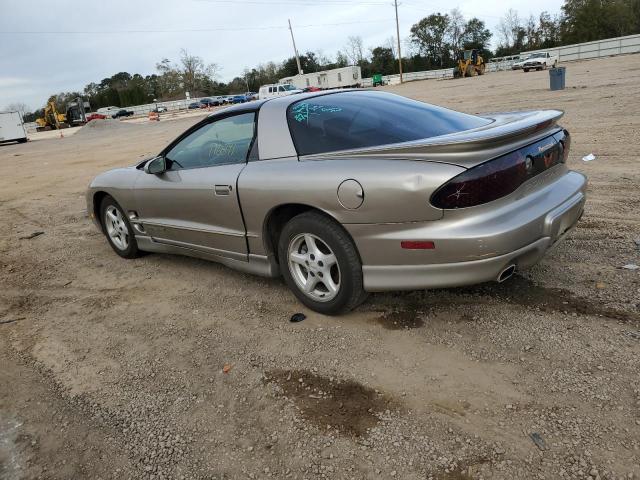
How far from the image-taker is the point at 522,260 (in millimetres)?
2814

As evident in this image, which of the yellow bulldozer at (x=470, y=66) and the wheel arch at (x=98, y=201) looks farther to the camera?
the yellow bulldozer at (x=470, y=66)

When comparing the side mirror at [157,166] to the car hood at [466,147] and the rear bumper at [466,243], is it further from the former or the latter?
the rear bumper at [466,243]

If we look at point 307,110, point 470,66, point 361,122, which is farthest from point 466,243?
point 470,66

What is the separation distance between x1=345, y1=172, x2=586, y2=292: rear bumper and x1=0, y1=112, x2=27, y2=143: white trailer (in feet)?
129

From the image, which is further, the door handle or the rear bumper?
the door handle

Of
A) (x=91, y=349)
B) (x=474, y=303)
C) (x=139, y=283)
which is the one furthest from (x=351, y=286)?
(x=139, y=283)

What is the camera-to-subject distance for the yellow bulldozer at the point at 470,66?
1939 inches

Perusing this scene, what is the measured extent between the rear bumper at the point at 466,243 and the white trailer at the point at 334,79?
207 ft

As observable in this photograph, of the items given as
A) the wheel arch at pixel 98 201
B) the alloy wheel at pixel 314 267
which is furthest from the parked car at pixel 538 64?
the alloy wheel at pixel 314 267

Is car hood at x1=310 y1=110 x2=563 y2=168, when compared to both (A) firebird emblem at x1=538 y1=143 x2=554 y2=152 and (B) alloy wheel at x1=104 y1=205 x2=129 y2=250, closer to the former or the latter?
(A) firebird emblem at x1=538 y1=143 x2=554 y2=152

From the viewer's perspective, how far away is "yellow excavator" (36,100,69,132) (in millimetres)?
50166

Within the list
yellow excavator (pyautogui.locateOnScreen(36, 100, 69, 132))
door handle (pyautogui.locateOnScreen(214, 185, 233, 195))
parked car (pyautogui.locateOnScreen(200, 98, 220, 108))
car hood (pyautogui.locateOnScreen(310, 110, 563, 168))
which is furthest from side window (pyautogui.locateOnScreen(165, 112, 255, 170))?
parked car (pyautogui.locateOnScreen(200, 98, 220, 108))

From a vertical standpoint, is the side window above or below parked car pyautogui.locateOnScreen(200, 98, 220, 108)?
below

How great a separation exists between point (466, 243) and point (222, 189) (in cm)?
186
